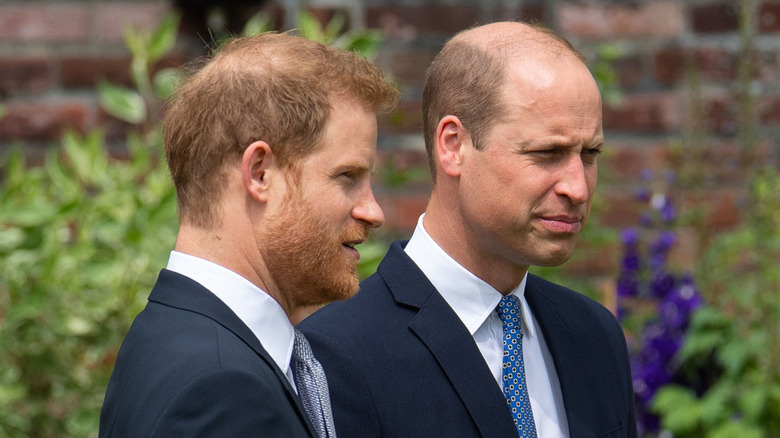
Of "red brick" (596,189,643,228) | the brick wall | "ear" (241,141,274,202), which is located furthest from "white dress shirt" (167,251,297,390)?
"red brick" (596,189,643,228)

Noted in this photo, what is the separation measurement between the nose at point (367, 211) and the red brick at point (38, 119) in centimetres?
205

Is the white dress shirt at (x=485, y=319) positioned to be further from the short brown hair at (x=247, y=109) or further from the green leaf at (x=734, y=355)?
the green leaf at (x=734, y=355)

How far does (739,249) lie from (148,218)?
6.72 ft

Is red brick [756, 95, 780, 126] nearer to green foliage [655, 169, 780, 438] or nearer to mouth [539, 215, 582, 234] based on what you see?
green foliage [655, 169, 780, 438]

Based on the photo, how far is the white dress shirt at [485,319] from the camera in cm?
214

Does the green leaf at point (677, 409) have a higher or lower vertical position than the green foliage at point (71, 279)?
lower

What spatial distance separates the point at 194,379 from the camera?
139 cm

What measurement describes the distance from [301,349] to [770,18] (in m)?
2.63

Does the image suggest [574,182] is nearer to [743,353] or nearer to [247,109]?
[247,109]

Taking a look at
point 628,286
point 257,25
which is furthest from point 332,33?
point 628,286

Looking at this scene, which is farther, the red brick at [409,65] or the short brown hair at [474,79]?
the red brick at [409,65]

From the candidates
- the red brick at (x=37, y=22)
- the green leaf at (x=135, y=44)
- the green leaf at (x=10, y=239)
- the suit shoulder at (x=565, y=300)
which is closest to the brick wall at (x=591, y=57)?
the red brick at (x=37, y=22)

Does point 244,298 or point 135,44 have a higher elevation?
point 135,44

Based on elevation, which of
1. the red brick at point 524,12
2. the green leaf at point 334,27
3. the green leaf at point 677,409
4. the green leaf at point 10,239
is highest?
the red brick at point 524,12
